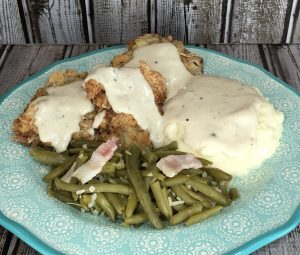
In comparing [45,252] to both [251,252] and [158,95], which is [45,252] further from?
[158,95]

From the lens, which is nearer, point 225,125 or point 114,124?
point 225,125

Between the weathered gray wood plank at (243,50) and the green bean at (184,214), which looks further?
the weathered gray wood plank at (243,50)

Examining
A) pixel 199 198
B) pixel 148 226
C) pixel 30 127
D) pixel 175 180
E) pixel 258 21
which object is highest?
pixel 258 21

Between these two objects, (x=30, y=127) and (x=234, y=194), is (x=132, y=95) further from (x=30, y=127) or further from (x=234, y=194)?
(x=234, y=194)

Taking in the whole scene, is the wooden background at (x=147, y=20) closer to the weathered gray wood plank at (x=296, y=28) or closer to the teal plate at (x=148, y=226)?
the weathered gray wood plank at (x=296, y=28)

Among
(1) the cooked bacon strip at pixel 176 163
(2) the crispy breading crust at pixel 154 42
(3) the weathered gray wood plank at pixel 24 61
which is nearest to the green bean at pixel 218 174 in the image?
(1) the cooked bacon strip at pixel 176 163

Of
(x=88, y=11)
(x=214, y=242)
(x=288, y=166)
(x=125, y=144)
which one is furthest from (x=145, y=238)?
(x=88, y=11)

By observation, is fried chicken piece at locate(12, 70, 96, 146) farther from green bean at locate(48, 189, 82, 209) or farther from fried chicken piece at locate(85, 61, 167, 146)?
green bean at locate(48, 189, 82, 209)

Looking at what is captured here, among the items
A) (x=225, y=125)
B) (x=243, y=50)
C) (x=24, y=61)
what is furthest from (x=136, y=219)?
(x=243, y=50)
